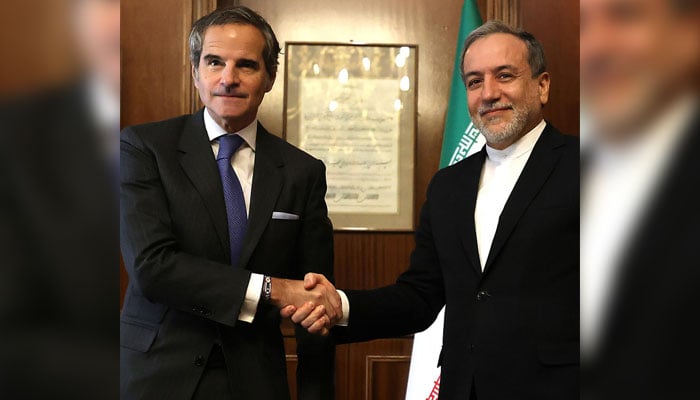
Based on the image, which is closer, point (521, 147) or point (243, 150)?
point (243, 150)

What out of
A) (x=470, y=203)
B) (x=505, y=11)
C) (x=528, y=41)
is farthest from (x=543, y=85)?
(x=505, y=11)

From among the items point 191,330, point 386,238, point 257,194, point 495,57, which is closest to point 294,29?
point 386,238

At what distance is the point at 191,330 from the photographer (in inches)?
78.5

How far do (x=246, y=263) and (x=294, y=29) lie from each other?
99.8 inches

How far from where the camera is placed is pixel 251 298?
1.99 meters

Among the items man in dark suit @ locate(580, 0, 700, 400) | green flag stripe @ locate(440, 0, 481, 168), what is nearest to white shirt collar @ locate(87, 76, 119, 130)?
man in dark suit @ locate(580, 0, 700, 400)

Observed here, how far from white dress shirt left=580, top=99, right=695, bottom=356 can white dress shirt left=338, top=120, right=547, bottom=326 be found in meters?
1.97

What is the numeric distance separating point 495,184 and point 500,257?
31 cm

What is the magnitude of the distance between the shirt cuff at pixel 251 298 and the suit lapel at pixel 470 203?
0.69m

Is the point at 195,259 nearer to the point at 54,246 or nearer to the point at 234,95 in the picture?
the point at 234,95

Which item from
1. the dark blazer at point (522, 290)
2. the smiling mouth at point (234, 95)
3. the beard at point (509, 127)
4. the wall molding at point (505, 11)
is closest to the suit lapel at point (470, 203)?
the dark blazer at point (522, 290)

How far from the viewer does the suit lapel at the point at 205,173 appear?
2035 mm

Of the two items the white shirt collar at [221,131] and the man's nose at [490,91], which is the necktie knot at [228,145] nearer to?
the white shirt collar at [221,131]

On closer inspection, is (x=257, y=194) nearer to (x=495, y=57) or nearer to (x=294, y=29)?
(x=495, y=57)
